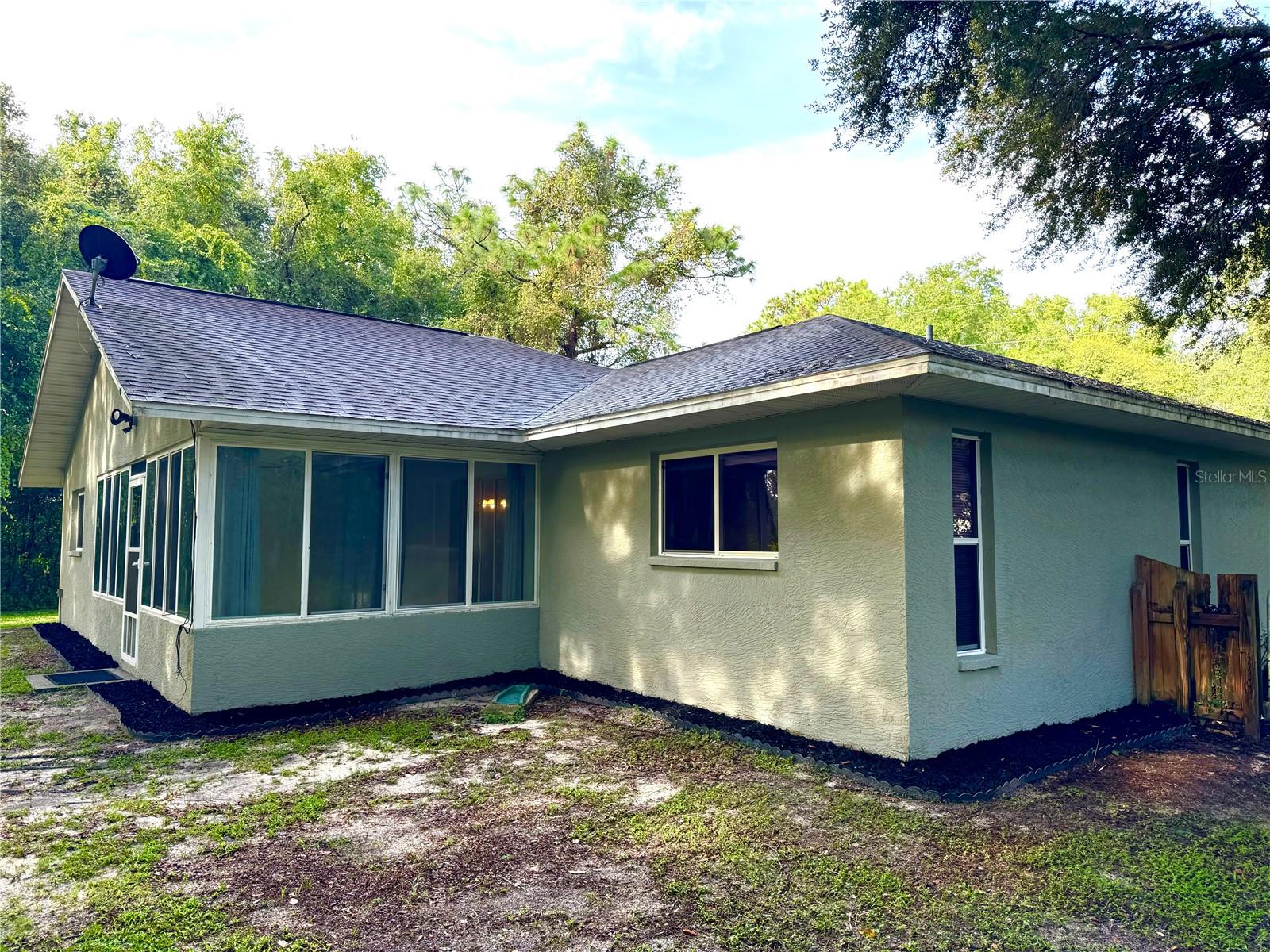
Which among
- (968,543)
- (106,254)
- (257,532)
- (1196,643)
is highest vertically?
(106,254)

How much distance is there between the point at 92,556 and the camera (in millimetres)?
10375

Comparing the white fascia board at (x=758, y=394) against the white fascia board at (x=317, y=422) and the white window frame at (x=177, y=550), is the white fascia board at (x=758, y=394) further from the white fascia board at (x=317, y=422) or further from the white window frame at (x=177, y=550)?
the white window frame at (x=177, y=550)

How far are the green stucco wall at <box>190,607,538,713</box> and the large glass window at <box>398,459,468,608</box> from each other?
0.23 metres

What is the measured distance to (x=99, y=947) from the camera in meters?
2.80

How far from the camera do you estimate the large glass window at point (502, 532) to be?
789 cm

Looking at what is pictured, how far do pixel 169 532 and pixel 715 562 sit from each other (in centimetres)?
492

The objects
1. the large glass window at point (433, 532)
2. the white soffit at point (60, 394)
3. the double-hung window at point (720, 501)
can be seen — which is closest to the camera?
the double-hung window at point (720, 501)

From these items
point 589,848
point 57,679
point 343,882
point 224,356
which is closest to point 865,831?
point 589,848

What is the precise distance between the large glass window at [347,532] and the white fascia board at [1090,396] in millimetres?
5084

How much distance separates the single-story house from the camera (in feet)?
17.0

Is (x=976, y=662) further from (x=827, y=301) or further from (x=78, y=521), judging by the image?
(x=827, y=301)

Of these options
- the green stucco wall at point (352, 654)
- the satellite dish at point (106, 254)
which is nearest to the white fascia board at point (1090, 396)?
the green stucco wall at point (352, 654)

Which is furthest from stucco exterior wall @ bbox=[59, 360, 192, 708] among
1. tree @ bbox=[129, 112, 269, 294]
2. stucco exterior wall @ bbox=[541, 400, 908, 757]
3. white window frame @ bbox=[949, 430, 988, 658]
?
tree @ bbox=[129, 112, 269, 294]

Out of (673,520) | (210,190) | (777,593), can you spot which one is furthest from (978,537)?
(210,190)
